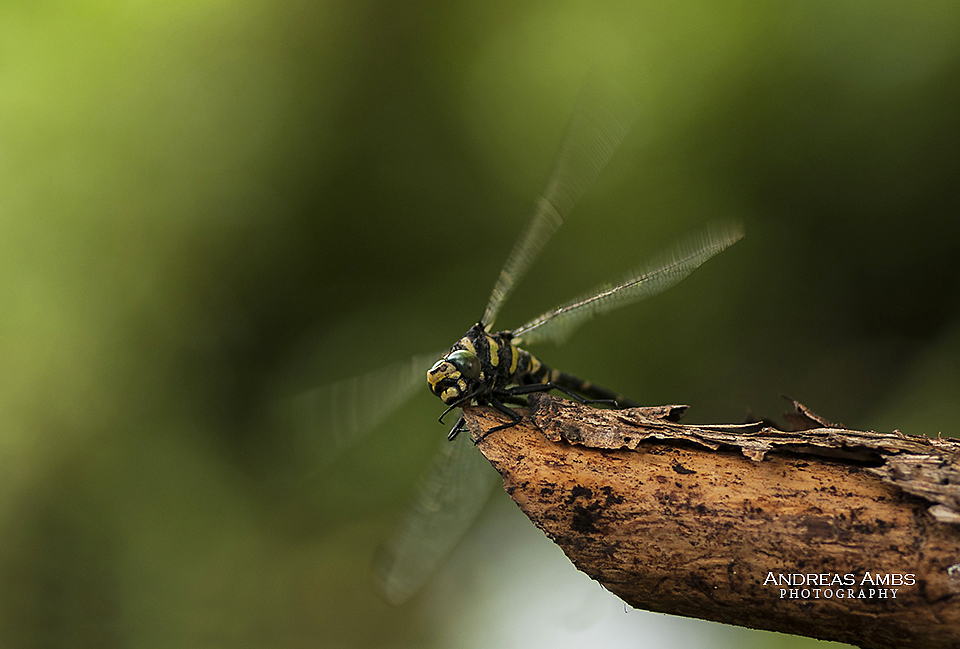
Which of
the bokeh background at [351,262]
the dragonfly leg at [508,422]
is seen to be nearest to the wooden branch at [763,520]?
the dragonfly leg at [508,422]

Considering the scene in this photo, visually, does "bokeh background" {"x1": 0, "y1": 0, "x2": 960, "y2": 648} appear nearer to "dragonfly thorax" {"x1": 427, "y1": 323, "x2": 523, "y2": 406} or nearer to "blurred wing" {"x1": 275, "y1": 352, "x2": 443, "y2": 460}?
"blurred wing" {"x1": 275, "y1": 352, "x2": 443, "y2": 460}

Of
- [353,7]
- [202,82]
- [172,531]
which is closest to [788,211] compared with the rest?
[353,7]

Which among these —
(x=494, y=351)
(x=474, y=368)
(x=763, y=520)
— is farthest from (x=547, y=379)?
(x=763, y=520)

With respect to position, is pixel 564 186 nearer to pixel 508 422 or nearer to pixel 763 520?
pixel 508 422

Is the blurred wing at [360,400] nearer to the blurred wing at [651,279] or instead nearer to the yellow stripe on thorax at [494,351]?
the yellow stripe on thorax at [494,351]

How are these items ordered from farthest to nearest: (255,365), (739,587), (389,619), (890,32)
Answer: (255,365) → (389,619) → (890,32) → (739,587)

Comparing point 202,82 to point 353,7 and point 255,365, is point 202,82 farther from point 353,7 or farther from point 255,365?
point 255,365

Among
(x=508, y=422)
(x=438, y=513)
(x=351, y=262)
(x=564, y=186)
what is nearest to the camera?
(x=508, y=422)
